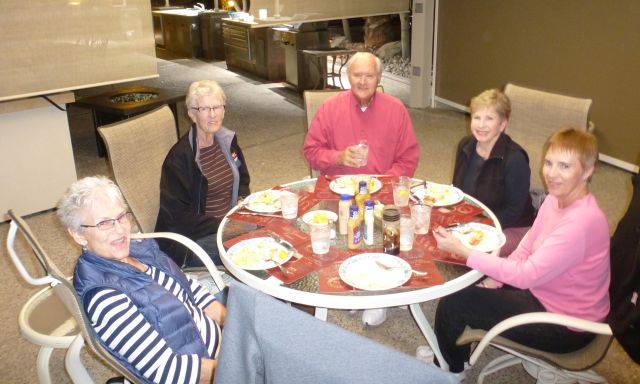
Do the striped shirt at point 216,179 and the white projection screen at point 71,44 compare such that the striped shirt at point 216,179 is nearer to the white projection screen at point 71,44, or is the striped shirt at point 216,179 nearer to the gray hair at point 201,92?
the gray hair at point 201,92

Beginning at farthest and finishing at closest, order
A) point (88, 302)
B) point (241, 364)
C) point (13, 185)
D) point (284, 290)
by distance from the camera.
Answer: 1. point (13, 185)
2. point (284, 290)
3. point (88, 302)
4. point (241, 364)

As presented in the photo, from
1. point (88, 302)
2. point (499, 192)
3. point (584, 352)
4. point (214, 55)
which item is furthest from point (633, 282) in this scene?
point (214, 55)

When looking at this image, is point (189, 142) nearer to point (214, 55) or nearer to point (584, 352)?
point (584, 352)

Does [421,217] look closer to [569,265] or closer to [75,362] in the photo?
[569,265]

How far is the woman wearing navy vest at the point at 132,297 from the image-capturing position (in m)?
1.46

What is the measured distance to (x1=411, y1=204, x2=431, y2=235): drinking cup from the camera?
1.99 meters

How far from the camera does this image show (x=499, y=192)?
2445 millimetres

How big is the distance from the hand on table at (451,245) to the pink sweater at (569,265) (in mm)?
36

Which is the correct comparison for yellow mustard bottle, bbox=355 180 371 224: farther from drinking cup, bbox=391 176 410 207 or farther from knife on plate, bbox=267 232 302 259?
knife on plate, bbox=267 232 302 259

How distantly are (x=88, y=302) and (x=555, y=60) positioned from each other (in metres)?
4.79

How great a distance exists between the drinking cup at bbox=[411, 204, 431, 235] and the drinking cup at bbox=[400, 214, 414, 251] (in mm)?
95

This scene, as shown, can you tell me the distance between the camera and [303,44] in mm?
7297

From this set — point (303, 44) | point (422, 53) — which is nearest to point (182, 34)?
point (303, 44)

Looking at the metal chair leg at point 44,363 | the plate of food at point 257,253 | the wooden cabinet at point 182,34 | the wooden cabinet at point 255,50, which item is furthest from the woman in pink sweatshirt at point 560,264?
the wooden cabinet at point 182,34
